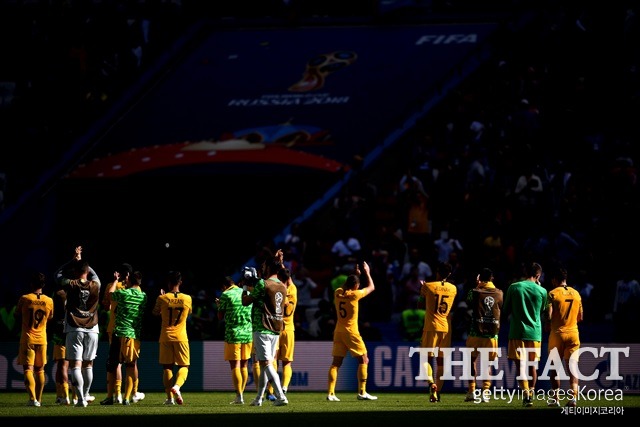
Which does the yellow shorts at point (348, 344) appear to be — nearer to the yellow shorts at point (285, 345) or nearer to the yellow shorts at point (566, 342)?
the yellow shorts at point (285, 345)

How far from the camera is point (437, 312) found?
23.2 metres

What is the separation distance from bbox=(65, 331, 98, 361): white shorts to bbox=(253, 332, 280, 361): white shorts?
8.91 ft

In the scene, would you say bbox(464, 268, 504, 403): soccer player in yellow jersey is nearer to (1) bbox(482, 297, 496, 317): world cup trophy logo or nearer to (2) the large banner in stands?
(1) bbox(482, 297, 496, 317): world cup trophy logo

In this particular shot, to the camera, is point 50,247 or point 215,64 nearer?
point 50,247

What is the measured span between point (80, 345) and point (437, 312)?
606 cm

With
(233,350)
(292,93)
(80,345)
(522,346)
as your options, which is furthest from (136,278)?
(292,93)

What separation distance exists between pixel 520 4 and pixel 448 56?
276 centimetres

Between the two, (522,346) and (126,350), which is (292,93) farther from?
(522,346)

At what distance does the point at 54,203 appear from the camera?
34.4 metres

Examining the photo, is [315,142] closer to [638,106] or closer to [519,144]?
[519,144]

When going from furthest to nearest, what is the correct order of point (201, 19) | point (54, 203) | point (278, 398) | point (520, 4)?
1. point (201, 19)
2. point (520, 4)
3. point (54, 203)
4. point (278, 398)

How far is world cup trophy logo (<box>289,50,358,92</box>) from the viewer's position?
121 feet

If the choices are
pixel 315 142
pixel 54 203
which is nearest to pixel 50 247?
pixel 54 203

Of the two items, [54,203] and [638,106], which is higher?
[638,106]
